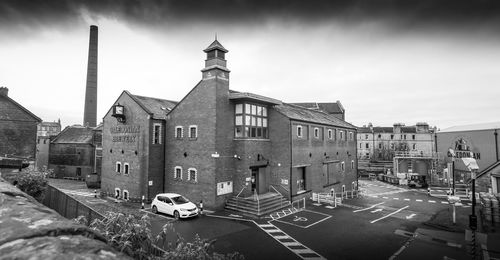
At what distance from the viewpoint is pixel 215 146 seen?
22.1 meters

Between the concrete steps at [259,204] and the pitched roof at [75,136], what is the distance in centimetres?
3553

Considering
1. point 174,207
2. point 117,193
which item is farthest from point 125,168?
point 174,207

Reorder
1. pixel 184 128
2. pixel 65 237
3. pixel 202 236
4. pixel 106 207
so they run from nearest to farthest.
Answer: pixel 65 237
pixel 202 236
pixel 106 207
pixel 184 128

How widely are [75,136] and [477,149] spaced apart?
65.7 m

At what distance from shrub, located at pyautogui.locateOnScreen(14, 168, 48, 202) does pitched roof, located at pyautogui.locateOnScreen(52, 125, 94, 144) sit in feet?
122

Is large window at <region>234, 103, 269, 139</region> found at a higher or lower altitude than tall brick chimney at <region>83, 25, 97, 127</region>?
lower

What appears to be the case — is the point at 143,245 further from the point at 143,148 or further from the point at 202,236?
the point at 143,148

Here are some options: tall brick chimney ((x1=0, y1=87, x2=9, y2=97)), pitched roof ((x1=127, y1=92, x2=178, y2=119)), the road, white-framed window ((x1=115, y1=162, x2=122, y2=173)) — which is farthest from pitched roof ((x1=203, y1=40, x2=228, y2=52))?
tall brick chimney ((x1=0, y1=87, x2=9, y2=97))

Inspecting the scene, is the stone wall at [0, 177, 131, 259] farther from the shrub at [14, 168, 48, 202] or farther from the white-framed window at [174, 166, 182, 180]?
the white-framed window at [174, 166, 182, 180]

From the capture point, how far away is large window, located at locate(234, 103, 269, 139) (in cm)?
2359

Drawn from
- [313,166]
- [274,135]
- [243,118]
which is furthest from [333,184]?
[243,118]

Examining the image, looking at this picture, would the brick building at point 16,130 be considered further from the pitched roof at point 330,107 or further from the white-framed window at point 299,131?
the pitched roof at point 330,107

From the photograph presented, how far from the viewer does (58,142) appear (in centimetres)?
4734

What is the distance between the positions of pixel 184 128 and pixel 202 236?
471 inches
